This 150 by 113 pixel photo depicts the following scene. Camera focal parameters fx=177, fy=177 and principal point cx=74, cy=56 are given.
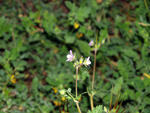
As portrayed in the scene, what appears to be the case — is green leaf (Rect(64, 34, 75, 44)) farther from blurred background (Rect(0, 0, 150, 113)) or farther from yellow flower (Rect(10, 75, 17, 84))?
yellow flower (Rect(10, 75, 17, 84))

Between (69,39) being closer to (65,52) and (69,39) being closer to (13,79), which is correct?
(65,52)

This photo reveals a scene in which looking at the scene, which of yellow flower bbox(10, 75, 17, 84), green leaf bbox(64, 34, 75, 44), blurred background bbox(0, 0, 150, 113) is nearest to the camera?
blurred background bbox(0, 0, 150, 113)

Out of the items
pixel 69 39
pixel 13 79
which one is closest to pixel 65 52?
pixel 69 39

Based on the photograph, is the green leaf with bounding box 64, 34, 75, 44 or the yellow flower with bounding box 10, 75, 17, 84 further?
Answer: the green leaf with bounding box 64, 34, 75, 44

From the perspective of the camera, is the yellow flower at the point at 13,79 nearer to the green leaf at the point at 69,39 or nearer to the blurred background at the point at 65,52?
the blurred background at the point at 65,52

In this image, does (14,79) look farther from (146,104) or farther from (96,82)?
(146,104)

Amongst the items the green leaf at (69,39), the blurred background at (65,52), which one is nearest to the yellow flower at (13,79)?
the blurred background at (65,52)

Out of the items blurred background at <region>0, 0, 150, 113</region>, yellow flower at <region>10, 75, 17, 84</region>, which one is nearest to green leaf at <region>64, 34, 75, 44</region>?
blurred background at <region>0, 0, 150, 113</region>

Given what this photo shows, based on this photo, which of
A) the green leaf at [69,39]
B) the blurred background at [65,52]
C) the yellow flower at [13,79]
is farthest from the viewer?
Answer: the green leaf at [69,39]
